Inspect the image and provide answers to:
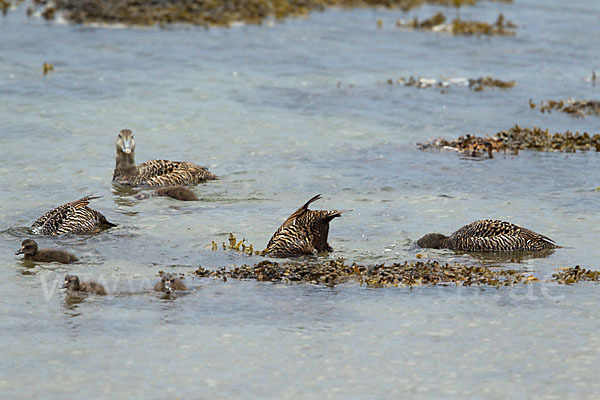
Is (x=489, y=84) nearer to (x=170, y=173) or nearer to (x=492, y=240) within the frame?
(x=170, y=173)

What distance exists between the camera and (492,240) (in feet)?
39.5

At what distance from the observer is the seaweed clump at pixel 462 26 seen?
31.7m

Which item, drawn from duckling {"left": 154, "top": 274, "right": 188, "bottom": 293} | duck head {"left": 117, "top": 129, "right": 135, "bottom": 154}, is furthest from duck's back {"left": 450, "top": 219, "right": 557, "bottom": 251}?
duck head {"left": 117, "top": 129, "right": 135, "bottom": 154}

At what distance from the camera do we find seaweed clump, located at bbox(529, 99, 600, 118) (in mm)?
21578

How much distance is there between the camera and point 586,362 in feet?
28.1

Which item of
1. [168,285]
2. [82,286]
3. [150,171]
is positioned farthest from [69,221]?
[150,171]

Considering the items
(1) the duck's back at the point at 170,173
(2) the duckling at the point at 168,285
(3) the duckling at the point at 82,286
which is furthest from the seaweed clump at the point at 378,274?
(1) the duck's back at the point at 170,173

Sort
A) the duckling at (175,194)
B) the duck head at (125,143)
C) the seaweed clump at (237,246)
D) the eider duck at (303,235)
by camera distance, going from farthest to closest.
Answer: the duck head at (125,143) < the duckling at (175,194) < the seaweed clump at (237,246) < the eider duck at (303,235)

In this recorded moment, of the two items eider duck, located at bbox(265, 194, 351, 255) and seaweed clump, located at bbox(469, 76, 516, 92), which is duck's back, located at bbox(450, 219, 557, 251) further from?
seaweed clump, located at bbox(469, 76, 516, 92)

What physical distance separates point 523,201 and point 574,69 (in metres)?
13.0

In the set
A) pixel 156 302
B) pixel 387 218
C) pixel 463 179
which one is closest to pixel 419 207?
pixel 387 218

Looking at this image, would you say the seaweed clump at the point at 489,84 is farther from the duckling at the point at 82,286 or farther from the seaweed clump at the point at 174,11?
the duckling at the point at 82,286

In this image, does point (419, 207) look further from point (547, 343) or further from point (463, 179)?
point (547, 343)

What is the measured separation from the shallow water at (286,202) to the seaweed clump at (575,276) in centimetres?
20
